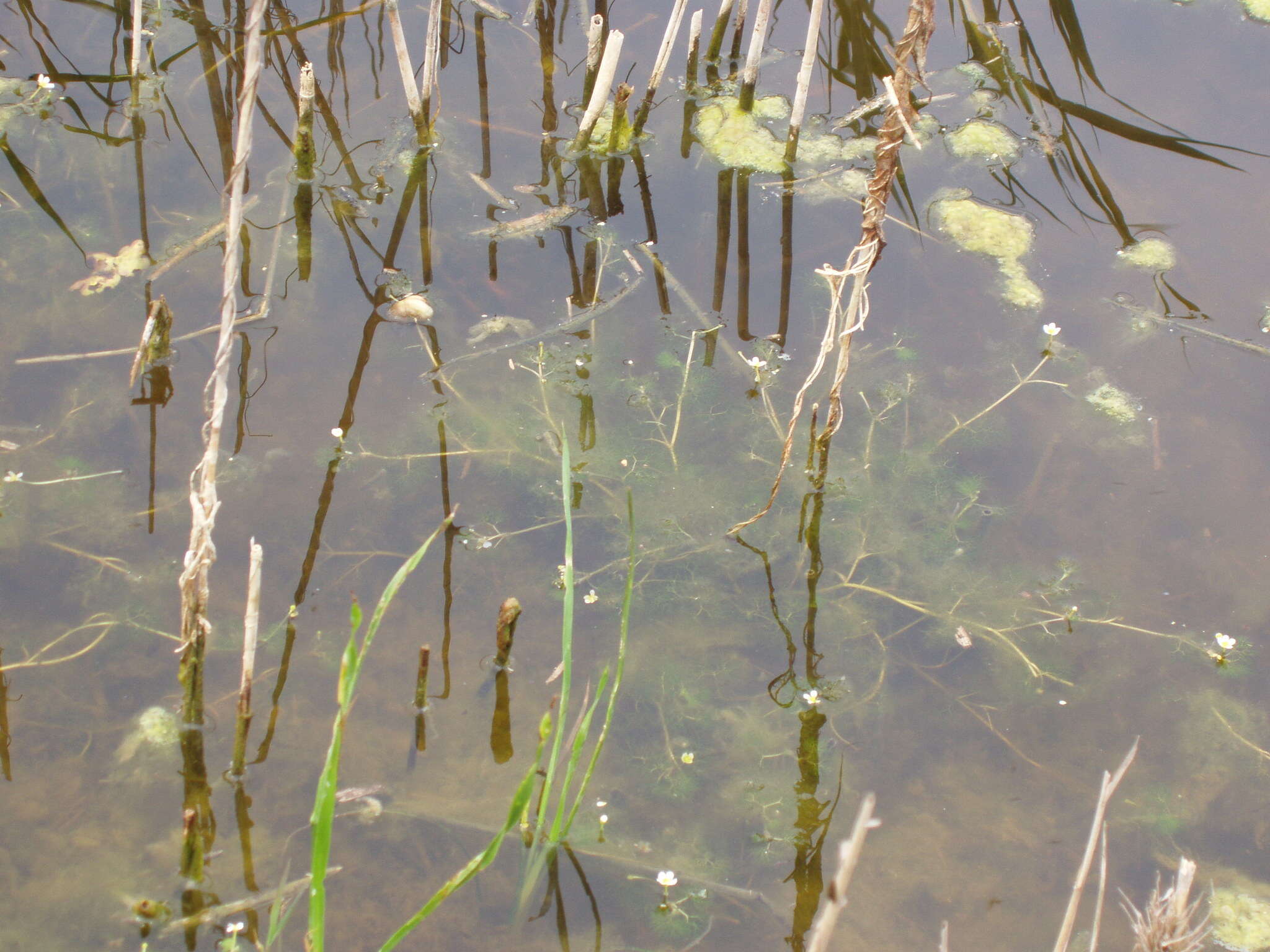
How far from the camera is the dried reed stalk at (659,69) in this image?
13.2 ft

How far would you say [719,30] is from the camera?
4.52 metres

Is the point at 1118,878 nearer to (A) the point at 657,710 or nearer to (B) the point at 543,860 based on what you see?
(A) the point at 657,710

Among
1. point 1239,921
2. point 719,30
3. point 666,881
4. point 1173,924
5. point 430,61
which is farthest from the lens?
point 719,30

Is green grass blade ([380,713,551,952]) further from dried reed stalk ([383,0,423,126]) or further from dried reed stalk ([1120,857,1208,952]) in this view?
dried reed stalk ([383,0,423,126])

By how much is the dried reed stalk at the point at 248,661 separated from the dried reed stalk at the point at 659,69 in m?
2.75

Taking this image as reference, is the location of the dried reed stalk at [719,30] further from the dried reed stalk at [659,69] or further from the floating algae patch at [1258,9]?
the floating algae patch at [1258,9]

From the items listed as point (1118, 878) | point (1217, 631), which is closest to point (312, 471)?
point (1118, 878)

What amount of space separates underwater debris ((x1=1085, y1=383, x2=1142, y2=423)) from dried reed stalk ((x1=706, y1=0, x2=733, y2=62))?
2.33 metres

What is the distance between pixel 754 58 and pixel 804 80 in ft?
1.29

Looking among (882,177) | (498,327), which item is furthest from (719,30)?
(882,177)

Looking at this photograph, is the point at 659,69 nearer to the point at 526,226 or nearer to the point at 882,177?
the point at 526,226

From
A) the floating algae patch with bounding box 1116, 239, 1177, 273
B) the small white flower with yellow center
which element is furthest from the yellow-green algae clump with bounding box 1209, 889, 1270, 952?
the floating algae patch with bounding box 1116, 239, 1177, 273

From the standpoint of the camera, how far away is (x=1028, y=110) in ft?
14.8

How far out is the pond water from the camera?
2.59 m
